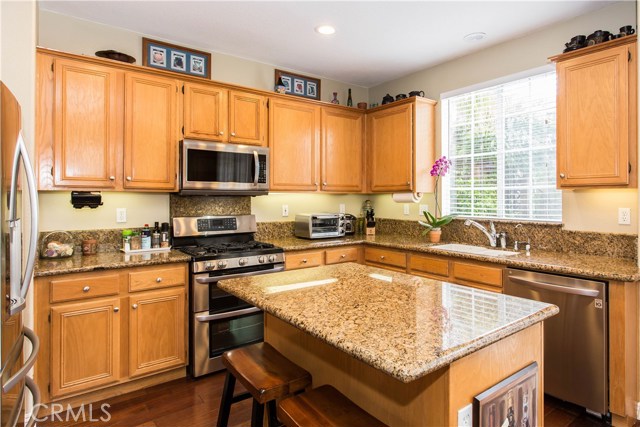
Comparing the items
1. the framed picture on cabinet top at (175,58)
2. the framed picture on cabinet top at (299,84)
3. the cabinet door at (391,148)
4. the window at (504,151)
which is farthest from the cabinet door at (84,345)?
the window at (504,151)

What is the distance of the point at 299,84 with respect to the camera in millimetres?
4059

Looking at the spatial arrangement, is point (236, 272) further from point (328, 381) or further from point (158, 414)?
point (328, 381)

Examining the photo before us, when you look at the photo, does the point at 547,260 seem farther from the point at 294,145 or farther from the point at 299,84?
the point at 299,84

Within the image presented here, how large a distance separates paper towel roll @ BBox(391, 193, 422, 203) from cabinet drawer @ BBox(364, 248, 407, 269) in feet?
2.11

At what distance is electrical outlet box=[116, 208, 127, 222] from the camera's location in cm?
306

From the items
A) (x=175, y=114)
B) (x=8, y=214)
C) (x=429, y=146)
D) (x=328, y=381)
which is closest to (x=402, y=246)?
(x=429, y=146)

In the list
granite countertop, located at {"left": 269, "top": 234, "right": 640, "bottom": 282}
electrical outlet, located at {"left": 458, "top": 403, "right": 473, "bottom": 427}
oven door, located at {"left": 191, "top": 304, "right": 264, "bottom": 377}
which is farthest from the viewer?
oven door, located at {"left": 191, "top": 304, "right": 264, "bottom": 377}

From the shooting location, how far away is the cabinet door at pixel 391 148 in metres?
3.79

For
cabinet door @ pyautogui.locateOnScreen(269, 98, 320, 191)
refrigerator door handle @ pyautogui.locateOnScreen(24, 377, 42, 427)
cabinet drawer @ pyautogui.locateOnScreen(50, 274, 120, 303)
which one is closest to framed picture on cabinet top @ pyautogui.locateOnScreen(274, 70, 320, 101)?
cabinet door @ pyautogui.locateOnScreen(269, 98, 320, 191)

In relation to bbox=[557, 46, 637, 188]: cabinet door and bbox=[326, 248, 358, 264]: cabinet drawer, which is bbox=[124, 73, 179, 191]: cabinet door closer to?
bbox=[326, 248, 358, 264]: cabinet drawer

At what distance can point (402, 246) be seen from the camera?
3.37 meters

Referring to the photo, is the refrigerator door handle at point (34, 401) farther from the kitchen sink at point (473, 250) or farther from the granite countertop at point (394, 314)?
the kitchen sink at point (473, 250)

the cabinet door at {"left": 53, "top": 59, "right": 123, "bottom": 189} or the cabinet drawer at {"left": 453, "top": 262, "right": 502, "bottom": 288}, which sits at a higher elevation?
the cabinet door at {"left": 53, "top": 59, "right": 123, "bottom": 189}

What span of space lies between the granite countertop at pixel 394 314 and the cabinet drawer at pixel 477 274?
1113 mm
